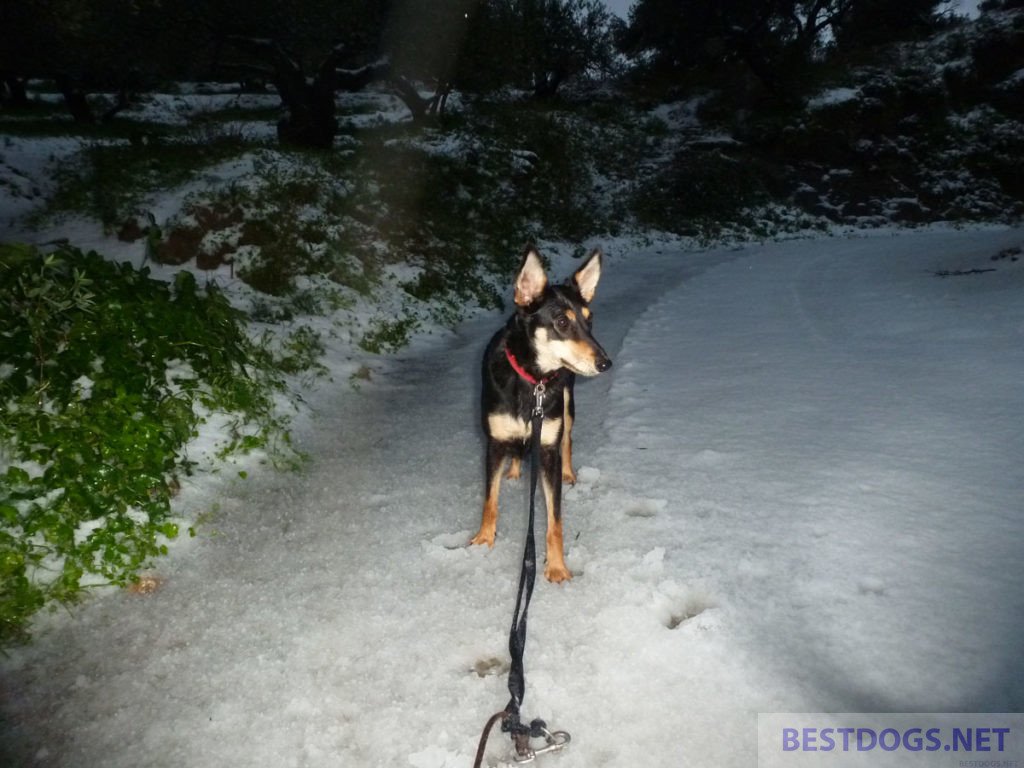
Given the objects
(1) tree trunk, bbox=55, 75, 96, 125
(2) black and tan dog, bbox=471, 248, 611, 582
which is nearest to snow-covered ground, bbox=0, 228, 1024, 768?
(2) black and tan dog, bbox=471, 248, 611, 582

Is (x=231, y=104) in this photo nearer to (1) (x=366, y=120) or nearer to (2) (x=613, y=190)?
(1) (x=366, y=120)

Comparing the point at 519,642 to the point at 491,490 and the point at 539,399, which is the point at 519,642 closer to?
the point at 491,490

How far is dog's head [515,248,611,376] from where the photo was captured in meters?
3.53

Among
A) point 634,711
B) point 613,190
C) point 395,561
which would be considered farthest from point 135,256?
point 613,190

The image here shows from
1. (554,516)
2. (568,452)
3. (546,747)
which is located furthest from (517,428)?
(546,747)

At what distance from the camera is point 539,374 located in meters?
3.67

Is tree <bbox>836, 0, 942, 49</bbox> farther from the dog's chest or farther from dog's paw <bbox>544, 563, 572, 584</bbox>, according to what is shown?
dog's paw <bbox>544, 563, 572, 584</bbox>

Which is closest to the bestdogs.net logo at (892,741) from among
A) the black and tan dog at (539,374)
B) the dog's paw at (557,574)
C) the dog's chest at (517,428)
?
the dog's paw at (557,574)

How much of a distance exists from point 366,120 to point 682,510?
21.9 m

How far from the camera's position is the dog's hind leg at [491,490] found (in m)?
3.88

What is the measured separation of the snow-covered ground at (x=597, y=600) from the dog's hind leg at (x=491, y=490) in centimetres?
11

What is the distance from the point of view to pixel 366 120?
70.8 ft

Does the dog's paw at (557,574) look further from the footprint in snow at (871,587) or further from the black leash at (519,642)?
the footprint in snow at (871,587)

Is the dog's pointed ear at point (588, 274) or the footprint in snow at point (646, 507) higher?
the dog's pointed ear at point (588, 274)
